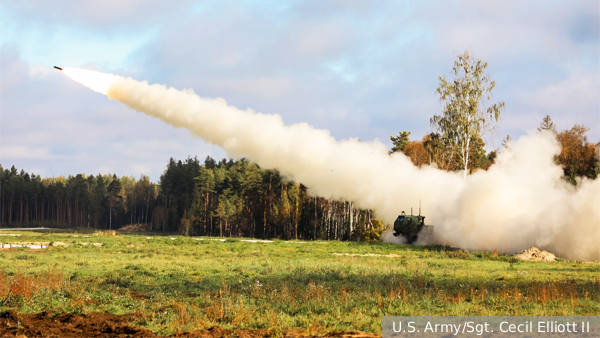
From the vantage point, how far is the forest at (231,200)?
5406 centimetres

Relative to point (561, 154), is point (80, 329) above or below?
below

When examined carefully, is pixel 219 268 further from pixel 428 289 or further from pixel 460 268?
pixel 460 268

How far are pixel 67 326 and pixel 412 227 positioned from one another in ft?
112

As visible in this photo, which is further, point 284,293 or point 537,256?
point 537,256

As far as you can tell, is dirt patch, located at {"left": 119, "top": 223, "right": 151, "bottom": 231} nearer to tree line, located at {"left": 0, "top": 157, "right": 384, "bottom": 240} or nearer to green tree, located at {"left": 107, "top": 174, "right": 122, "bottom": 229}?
tree line, located at {"left": 0, "top": 157, "right": 384, "bottom": 240}

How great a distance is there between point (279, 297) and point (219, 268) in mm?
8535

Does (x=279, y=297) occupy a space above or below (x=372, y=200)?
below

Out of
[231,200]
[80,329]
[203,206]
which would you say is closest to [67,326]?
[80,329]

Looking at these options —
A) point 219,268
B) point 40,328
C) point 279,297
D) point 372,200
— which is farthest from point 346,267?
point 372,200

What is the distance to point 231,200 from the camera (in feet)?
283

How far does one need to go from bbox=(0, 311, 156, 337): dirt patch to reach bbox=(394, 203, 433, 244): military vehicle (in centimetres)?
3240

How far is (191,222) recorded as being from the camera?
89.2m

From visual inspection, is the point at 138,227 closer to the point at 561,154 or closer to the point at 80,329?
the point at 561,154

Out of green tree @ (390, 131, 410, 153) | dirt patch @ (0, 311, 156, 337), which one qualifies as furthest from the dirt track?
green tree @ (390, 131, 410, 153)
